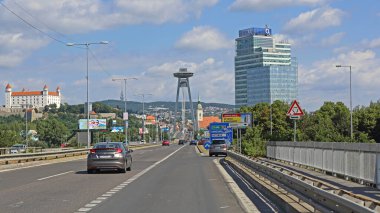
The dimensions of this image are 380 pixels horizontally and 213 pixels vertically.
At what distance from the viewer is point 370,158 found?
18703 millimetres

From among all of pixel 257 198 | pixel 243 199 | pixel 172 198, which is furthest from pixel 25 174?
pixel 257 198

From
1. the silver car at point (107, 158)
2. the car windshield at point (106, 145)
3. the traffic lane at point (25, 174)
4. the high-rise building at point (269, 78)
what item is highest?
the high-rise building at point (269, 78)

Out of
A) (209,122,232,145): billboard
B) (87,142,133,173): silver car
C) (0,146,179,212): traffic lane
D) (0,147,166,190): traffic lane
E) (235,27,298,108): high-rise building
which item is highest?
(235,27,298,108): high-rise building

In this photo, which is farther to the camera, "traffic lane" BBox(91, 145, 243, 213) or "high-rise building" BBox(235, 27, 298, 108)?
"high-rise building" BBox(235, 27, 298, 108)

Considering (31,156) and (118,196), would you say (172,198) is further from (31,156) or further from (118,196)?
(31,156)

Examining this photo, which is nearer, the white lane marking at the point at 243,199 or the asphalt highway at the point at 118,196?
the white lane marking at the point at 243,199

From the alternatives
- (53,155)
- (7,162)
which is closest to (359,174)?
(7,162)

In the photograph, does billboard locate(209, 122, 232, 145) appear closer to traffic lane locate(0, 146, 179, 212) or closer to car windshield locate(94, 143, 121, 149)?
car windshield locate(94, 143, 121, 149)

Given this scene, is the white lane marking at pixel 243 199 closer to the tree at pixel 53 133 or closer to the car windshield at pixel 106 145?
the car windshield at pixel 106 145

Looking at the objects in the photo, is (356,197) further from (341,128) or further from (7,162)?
(341,128)

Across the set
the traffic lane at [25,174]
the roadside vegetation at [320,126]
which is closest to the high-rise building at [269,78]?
the roadside vegetation at [320,126]

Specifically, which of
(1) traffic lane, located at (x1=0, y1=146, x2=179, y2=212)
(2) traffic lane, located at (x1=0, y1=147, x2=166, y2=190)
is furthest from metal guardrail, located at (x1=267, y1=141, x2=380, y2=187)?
(2) traffic lane, located at (x1=0, y1=147, x2=166, y2=190)

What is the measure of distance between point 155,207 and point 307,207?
12.5 feet

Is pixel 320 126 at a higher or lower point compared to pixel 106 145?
higher
